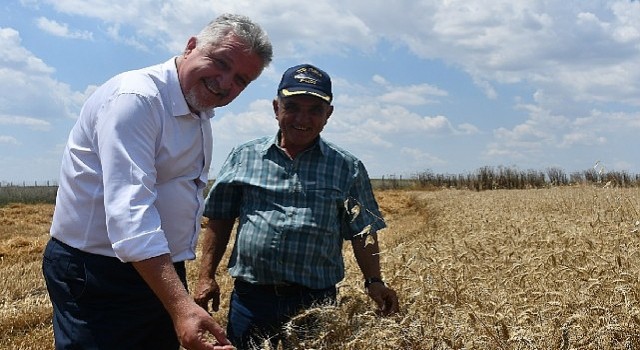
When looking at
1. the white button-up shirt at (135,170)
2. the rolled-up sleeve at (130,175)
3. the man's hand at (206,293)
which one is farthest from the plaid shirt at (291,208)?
the rolled-up sleeve at (130,175)

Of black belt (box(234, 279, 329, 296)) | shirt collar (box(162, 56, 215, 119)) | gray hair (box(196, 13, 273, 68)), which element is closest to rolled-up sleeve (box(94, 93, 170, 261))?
shirt collar (box(162, 56, 215, 119))

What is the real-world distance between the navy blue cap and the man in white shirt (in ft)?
2.85

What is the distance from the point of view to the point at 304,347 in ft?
8.77

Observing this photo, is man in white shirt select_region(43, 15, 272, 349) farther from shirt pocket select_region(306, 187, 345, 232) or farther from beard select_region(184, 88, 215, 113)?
shirt pocket select_region(306, 187, 345, 232)

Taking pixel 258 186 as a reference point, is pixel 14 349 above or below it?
below

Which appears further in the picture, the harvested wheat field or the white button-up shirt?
the harvested wheat field

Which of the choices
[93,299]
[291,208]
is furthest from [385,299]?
[93,299]

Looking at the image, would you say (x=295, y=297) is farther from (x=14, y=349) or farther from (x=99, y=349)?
(x=14, y=349)

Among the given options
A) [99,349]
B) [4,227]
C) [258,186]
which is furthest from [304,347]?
[4,227]

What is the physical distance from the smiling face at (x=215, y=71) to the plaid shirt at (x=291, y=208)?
0.97 m

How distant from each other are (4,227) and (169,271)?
16.7m

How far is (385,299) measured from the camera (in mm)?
3316

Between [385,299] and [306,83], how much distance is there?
3.75 feet

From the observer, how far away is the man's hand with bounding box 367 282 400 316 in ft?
10.7
